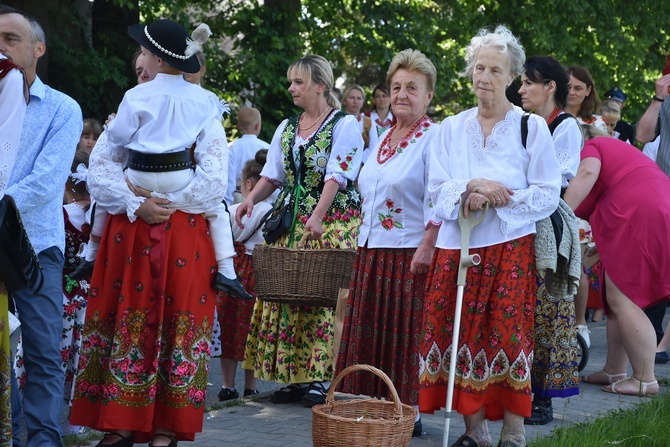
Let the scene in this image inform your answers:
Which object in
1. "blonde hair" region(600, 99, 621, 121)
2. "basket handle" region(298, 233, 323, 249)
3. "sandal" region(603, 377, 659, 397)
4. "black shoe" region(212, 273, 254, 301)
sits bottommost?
"sandal" region(603, 377, 659, 397)

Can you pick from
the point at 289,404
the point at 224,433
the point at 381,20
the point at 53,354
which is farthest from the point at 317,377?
the point at 381,20

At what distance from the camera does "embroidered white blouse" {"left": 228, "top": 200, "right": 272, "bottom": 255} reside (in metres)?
7.73

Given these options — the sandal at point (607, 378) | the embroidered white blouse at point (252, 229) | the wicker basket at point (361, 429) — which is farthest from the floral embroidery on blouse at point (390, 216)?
the sandal at point (607, 378)

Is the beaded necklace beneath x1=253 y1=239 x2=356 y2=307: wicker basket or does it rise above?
above

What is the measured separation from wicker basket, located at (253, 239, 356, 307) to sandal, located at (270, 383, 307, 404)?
752 mm

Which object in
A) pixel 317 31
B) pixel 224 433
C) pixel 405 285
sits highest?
pixel 317 31

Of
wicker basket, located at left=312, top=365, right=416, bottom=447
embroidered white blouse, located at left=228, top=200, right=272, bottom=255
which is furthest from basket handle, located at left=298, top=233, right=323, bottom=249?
wicker basket, located at left=312, top=365, right=416, bottom=447

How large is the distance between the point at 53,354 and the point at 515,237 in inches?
89.0

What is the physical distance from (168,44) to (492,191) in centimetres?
167

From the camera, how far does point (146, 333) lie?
5.00m

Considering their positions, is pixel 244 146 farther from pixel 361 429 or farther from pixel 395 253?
pixel 361 429

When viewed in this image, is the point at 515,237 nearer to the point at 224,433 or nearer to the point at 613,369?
the point at 224,433

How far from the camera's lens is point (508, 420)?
5500 mm

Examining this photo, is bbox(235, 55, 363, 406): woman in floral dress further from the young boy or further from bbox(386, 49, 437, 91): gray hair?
the young boy
